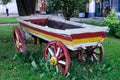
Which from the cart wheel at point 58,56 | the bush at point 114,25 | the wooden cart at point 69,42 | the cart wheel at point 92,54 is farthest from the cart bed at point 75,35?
the bush at point 114,25

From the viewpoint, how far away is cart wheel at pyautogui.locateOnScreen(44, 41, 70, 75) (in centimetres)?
677

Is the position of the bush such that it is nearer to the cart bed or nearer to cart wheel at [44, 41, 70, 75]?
the cart bed

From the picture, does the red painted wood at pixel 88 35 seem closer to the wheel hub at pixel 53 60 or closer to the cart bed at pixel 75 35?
the cart bed at pixel 75 35

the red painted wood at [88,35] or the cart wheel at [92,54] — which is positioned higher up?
the red painted wood at [88,35]

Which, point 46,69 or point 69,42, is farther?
point 46,69

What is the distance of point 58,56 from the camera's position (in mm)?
7004

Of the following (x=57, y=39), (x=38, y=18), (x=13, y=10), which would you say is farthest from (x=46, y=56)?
(x=13, y=10)

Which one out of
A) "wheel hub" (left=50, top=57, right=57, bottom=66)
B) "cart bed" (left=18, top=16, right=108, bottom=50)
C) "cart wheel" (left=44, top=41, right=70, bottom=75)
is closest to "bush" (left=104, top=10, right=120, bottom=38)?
"cart bed" (left=18, top=16, right=108, bottom=50)

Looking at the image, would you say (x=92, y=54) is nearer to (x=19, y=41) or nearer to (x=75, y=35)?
(x=75, y=35)

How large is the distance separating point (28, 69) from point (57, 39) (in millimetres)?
1042

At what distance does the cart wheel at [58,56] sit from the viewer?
6.77m

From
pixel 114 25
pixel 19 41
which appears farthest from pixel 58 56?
pixel 114 25

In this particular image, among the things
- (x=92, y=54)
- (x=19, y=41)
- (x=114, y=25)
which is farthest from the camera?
(x=114, y=25)

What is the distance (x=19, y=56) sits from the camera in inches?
328
